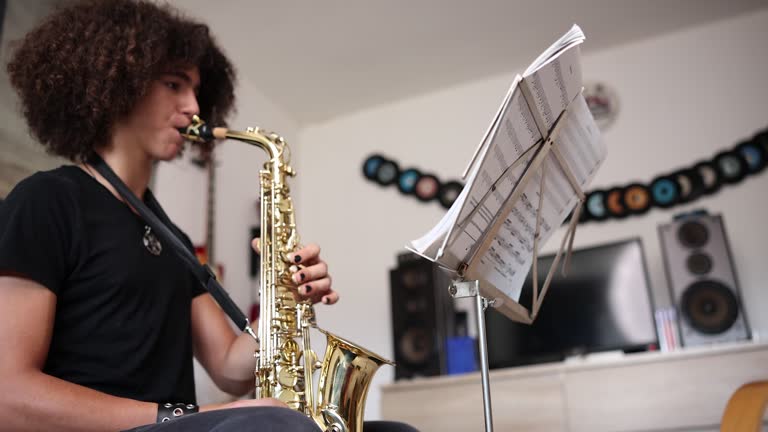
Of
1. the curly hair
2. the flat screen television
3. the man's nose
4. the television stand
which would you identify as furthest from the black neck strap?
the flat screen television

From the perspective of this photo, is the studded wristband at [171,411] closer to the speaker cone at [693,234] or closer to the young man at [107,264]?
the young man at [107,264]

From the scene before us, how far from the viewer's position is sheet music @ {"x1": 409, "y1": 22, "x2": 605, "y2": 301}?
1031mm

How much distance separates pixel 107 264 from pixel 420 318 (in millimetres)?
2031

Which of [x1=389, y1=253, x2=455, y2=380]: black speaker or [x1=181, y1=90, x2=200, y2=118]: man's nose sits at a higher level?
[x1=181, y1=90, x2=200, y2=118]: man's nose

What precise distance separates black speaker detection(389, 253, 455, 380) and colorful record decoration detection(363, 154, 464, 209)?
2.08 ft

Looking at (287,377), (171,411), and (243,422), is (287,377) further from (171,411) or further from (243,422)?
(243,422)

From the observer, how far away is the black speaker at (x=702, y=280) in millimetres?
2703

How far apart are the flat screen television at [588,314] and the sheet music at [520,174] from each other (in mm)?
1699

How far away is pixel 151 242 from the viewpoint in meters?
1.36

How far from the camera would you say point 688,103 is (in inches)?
132

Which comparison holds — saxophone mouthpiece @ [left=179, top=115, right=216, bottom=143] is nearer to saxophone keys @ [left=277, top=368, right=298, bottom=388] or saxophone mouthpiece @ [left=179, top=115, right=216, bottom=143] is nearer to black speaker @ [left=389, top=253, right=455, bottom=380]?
saxophone keys @ [left=277, top=368, right=298, bottom=388]

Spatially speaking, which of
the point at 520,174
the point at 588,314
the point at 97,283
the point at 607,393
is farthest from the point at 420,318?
the point at 97,283

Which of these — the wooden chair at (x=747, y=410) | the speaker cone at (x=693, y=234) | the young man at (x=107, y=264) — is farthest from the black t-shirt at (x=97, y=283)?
the speaker cone at (x=693, y=234)

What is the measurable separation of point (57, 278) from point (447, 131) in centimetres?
300
